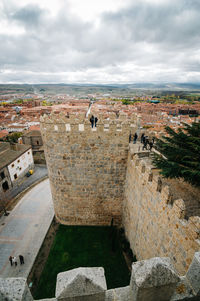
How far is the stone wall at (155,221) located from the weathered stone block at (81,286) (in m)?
3.16

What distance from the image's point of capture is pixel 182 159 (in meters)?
7.45

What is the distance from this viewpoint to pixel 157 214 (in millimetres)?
6422

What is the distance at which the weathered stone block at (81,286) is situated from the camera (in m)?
2.42

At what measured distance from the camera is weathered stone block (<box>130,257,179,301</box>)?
2.48 m

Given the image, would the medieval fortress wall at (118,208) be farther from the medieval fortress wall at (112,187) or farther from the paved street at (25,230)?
the paved street at (25,230)

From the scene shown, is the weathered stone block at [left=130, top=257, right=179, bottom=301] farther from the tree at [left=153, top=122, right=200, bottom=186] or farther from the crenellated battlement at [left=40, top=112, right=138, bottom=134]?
the crenellated battlement at [left=40, top=112, right=138, bottom=134]

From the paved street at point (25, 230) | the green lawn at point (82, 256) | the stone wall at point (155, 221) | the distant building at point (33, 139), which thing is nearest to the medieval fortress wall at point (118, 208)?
A: the stone wall at point (155, 221)

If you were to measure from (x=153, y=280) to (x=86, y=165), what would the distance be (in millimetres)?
7590

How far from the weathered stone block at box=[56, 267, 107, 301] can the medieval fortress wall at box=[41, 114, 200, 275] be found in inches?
130

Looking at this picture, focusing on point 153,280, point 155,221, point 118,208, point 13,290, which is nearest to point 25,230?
point 118,208

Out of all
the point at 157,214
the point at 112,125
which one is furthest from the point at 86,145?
the point at 157,214

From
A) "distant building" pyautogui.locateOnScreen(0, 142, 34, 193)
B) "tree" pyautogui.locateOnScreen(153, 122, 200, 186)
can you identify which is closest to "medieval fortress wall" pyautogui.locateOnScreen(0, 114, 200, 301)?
"tree" pyautogui.locateOnScreen(153, 122, 200, 186)

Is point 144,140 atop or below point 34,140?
atop

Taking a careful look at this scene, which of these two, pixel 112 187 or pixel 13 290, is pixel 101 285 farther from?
pixel 112 187
